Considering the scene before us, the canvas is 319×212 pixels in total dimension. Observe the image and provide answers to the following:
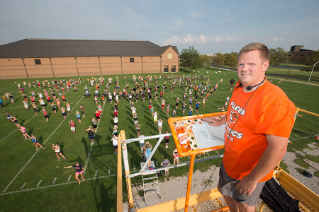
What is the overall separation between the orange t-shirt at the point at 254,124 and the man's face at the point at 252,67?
0.14 metres

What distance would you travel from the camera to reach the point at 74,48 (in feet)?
153

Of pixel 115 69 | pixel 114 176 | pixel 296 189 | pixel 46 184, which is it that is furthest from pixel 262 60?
pixel 115 69

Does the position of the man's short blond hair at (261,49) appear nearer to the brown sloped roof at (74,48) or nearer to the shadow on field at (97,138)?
the shadow on field at (97,138)

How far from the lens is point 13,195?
25.6 feet

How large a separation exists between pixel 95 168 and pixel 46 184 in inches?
108

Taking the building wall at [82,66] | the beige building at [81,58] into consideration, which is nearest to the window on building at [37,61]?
the beige building at [81,58]

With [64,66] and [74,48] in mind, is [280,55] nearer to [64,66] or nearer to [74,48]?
[74,48]

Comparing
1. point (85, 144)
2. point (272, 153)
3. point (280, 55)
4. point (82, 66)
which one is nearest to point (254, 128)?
point (272, 153)

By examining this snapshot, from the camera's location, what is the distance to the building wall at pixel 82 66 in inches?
1559

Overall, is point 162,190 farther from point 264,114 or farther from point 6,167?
point 6,167

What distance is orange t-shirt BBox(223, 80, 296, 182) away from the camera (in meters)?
1.45

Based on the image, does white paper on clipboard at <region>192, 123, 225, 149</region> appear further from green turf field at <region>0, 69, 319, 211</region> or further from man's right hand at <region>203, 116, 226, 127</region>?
green turf field at <region>0, 69, 319, 211</region>

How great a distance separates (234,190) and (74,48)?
2267 inches

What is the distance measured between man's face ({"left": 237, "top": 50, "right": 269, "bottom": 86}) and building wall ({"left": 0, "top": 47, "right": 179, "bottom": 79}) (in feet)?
165
